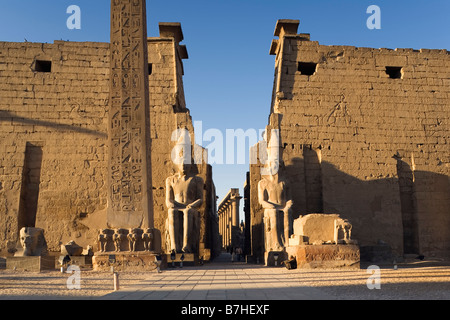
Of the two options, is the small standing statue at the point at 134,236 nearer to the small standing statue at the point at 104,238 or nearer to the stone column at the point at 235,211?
the small standing statue at the point at 104,238

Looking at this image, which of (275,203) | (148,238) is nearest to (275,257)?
(275,203)

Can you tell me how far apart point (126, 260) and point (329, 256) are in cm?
321

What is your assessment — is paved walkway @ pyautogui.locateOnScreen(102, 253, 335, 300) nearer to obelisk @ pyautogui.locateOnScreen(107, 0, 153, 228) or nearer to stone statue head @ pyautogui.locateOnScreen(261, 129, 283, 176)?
obelisk @ pyautogui.locateOnScreen(107, 0, 153, 228)

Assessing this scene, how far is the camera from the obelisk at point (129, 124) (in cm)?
724

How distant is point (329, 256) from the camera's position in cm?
738

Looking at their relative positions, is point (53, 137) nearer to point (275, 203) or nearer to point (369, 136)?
point (275, 203)

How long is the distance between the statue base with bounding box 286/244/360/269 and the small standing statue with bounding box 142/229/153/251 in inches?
94.7

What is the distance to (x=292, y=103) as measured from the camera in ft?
38.2

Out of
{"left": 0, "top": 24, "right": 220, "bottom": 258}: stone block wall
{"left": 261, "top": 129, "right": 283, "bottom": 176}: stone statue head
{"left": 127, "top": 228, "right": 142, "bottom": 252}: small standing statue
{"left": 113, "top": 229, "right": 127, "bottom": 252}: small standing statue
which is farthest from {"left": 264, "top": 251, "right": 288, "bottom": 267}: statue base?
{"left": 113, "top": 229, "right": 127, "bottom": 252}: small standing statue

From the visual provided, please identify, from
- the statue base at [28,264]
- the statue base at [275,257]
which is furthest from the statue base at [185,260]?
the statue base at [28,264]

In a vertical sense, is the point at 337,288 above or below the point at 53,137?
below

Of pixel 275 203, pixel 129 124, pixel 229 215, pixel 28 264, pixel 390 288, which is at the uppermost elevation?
pixel 129 124

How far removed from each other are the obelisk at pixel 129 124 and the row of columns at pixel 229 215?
14278 millimetres
